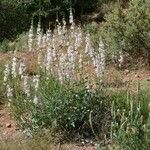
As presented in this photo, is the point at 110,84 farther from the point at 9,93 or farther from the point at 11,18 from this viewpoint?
the point at 11,18

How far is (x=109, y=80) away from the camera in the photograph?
9695 mm

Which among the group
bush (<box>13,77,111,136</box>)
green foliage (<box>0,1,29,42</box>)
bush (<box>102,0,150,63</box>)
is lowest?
bush (<box>13,77,111,136</box>)

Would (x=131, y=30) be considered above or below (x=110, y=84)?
above

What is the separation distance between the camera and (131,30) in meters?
10.6

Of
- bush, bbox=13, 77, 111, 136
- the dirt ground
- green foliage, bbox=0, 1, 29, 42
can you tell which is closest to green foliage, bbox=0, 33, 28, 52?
the dirt ground

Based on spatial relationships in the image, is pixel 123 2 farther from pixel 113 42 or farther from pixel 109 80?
pixel 109 80

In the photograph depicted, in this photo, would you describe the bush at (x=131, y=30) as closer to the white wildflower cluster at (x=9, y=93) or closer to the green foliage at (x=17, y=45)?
the green foliage at (x=17, y=45)

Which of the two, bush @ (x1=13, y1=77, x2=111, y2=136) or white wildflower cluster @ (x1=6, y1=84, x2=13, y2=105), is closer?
bush @ (x1=13, y1=77, x2=111, y2=136)

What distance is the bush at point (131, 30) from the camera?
10.6m

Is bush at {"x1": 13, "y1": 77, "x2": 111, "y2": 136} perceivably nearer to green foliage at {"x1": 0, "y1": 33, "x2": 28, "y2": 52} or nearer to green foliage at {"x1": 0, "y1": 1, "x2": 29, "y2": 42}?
green foliage at {"x1": 0, "y1": 33, "x2": 28, "y2": 52}

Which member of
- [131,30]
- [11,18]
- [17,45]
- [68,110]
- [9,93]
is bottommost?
[68,110]

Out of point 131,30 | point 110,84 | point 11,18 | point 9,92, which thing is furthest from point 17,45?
point 9,92

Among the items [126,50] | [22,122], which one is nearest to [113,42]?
[126,50]

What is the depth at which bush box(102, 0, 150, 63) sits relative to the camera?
1064cm
